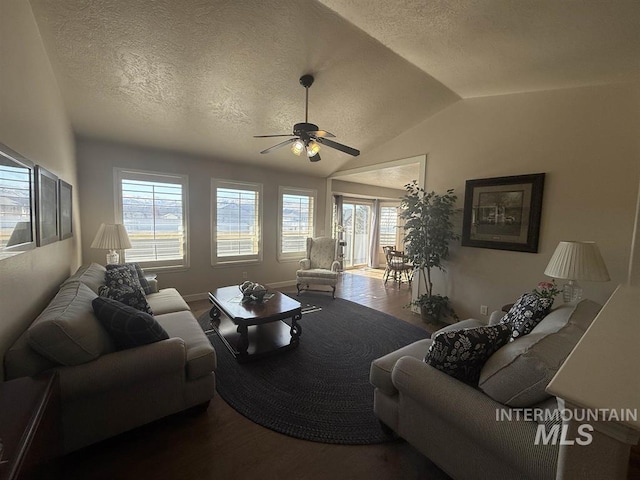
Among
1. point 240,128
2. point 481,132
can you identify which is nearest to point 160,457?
point 240,128

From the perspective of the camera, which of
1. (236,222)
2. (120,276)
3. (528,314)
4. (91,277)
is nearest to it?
(528,314)

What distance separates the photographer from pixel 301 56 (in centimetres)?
261

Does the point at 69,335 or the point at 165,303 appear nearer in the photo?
the point at 69,335

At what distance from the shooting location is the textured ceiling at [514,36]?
1.72 meters

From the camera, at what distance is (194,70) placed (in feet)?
8.62

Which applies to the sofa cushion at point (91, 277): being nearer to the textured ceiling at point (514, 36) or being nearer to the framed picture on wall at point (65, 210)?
the framed picture on wall at point (65, 210)

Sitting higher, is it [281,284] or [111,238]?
[111,238]

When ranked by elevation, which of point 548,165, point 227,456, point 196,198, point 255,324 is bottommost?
point 227,456

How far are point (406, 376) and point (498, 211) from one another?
8.88 ft

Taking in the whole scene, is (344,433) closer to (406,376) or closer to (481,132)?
(406,376)

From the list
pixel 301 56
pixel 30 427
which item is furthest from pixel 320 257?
pixel 30 427

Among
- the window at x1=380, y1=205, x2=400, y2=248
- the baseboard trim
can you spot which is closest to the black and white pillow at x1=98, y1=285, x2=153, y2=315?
the baseboard trim

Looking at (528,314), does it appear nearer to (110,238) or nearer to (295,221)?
(110,238)

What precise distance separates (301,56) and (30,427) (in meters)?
3.08
